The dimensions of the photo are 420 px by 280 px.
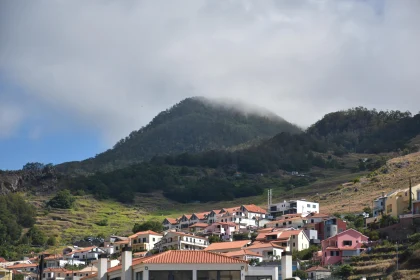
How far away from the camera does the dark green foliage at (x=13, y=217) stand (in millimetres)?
144250

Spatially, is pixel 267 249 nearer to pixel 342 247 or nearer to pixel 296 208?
pixel 342 247

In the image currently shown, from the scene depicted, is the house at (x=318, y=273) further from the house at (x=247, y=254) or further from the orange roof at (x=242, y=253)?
the orange roof at (x=242, y=253)

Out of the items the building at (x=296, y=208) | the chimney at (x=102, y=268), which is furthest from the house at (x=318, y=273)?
the building at (x=296, y=208)

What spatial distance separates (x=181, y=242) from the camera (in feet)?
360

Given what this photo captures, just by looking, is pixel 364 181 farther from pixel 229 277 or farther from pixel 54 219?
pixel 229 277

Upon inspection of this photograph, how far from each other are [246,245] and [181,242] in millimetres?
14357

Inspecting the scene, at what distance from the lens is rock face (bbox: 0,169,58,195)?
7461 inches

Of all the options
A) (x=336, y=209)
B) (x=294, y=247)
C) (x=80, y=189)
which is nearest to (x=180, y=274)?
(x=294, y=247)

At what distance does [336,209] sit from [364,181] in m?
24.3

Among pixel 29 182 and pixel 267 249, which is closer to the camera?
pixel 267 249

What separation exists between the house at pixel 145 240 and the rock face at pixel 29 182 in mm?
Answer: 72032

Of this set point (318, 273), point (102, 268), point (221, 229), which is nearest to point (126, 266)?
point (102, 268)

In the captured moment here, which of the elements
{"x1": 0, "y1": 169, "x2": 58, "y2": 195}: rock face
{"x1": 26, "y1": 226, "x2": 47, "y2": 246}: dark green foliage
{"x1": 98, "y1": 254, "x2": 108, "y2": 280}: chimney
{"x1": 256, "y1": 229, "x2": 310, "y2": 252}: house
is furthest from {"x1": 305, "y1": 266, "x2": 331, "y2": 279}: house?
{"x1": 0, "y1": 169, "x2": 58, "y2": 195}: rock face

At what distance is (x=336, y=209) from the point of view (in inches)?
5153
